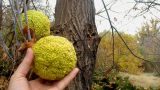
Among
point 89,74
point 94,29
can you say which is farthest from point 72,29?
point 89,74

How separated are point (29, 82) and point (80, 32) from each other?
2.51ft

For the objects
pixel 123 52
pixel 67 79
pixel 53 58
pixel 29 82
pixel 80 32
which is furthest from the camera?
pixel 123 52

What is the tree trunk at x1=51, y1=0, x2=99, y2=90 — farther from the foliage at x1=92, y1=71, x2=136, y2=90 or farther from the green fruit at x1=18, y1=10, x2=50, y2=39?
the foliage at x1=92, y1=71, x2=136, y2=90

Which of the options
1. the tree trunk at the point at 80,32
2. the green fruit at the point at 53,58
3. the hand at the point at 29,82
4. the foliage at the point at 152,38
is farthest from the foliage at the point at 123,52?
the green fruit at the point at 53,58

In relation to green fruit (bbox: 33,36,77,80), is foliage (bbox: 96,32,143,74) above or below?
below

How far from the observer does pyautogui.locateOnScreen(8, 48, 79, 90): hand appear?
124 cm

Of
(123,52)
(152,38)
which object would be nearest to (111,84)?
(152,38)

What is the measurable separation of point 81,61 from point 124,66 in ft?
47.6

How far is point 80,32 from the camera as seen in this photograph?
205cm

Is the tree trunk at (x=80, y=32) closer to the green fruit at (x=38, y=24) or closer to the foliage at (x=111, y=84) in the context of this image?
the green fruit at (x=38, y=24)

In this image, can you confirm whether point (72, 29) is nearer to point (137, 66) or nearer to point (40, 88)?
point (40, 88)

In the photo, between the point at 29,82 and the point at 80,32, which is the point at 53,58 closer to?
the point at 29,82

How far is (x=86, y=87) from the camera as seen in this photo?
2131mm

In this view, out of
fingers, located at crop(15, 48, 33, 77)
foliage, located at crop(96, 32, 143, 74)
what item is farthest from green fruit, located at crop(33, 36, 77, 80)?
foliage, located at crop(96, 32, 143, 74)
